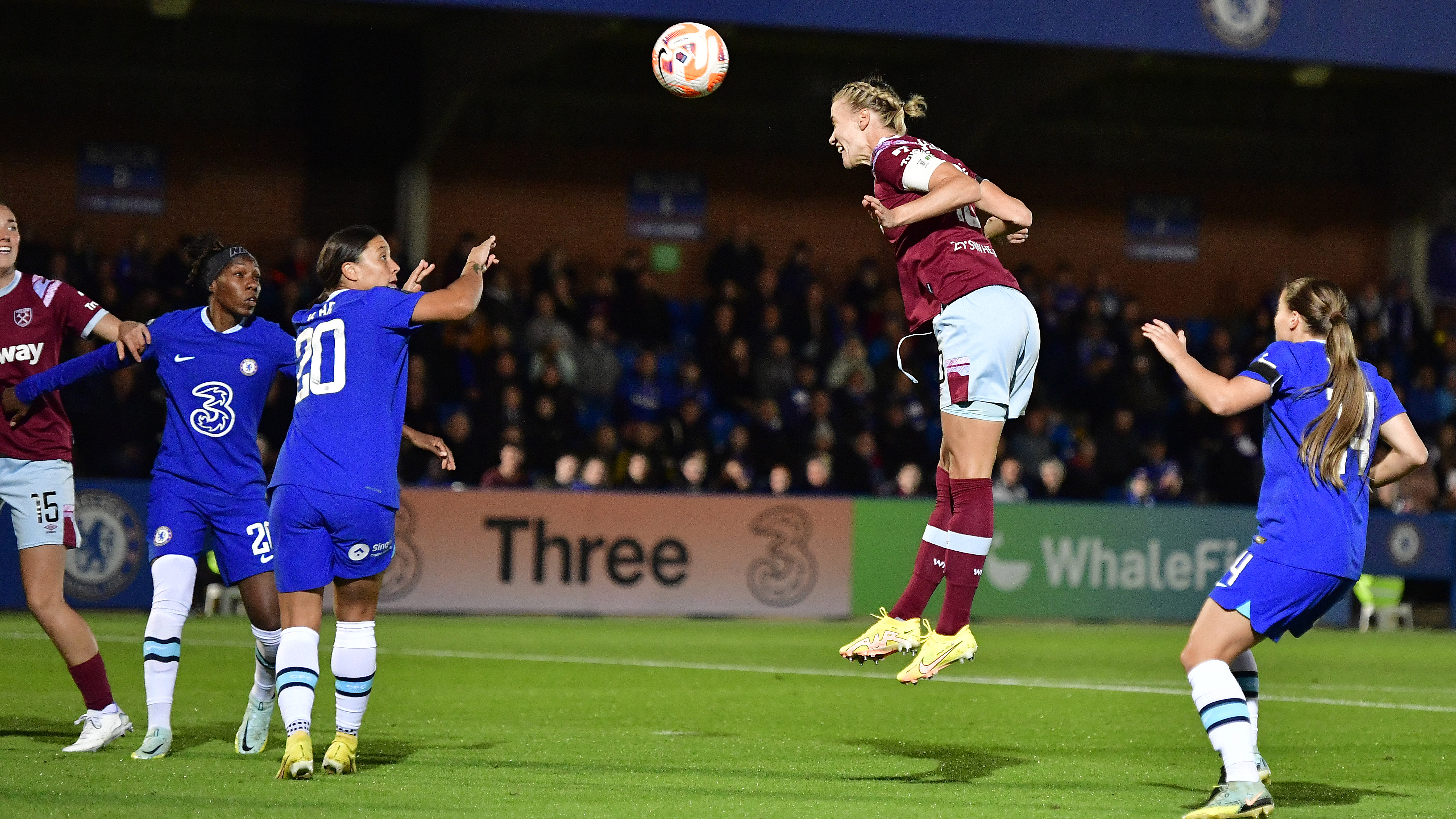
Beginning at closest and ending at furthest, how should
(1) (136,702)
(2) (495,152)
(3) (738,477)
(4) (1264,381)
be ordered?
(4) (1264,381) < (1) (136,702) < (3) (738,477) < (2) (495,152)

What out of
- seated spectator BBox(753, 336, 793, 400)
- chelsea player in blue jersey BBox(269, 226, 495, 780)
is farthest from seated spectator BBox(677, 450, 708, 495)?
chelsea player in blue jersey BBox(269, 226, 495, 780)

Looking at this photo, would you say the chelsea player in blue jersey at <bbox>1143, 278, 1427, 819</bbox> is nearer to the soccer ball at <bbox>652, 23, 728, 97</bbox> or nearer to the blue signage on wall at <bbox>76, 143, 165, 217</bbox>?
the soccer ball at <bbox>652, 23, 728, 97</bbox>

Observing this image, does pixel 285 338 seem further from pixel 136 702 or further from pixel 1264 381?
pixel 1264 381

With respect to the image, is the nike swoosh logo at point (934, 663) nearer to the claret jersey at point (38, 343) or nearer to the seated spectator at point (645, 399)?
the claret jersey at point (38, 343)

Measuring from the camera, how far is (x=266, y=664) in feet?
24.5

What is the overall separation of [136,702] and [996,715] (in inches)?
183

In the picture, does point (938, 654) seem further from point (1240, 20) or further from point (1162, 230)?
point (1162, 230)

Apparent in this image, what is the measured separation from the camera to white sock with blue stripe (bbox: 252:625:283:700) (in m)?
7.44

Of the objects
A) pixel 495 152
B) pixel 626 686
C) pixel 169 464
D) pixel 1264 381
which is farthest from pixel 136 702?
pixel 495 152

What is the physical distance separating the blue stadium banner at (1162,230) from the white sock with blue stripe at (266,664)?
20517 millimetres

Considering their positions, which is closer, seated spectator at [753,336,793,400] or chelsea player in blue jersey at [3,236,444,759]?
chelsea player in blue jersey at [3,236,444,759]

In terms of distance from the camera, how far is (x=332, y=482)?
6574 mm

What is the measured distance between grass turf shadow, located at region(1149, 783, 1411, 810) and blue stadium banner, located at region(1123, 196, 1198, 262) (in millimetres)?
19666

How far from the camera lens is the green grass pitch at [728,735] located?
631cm
